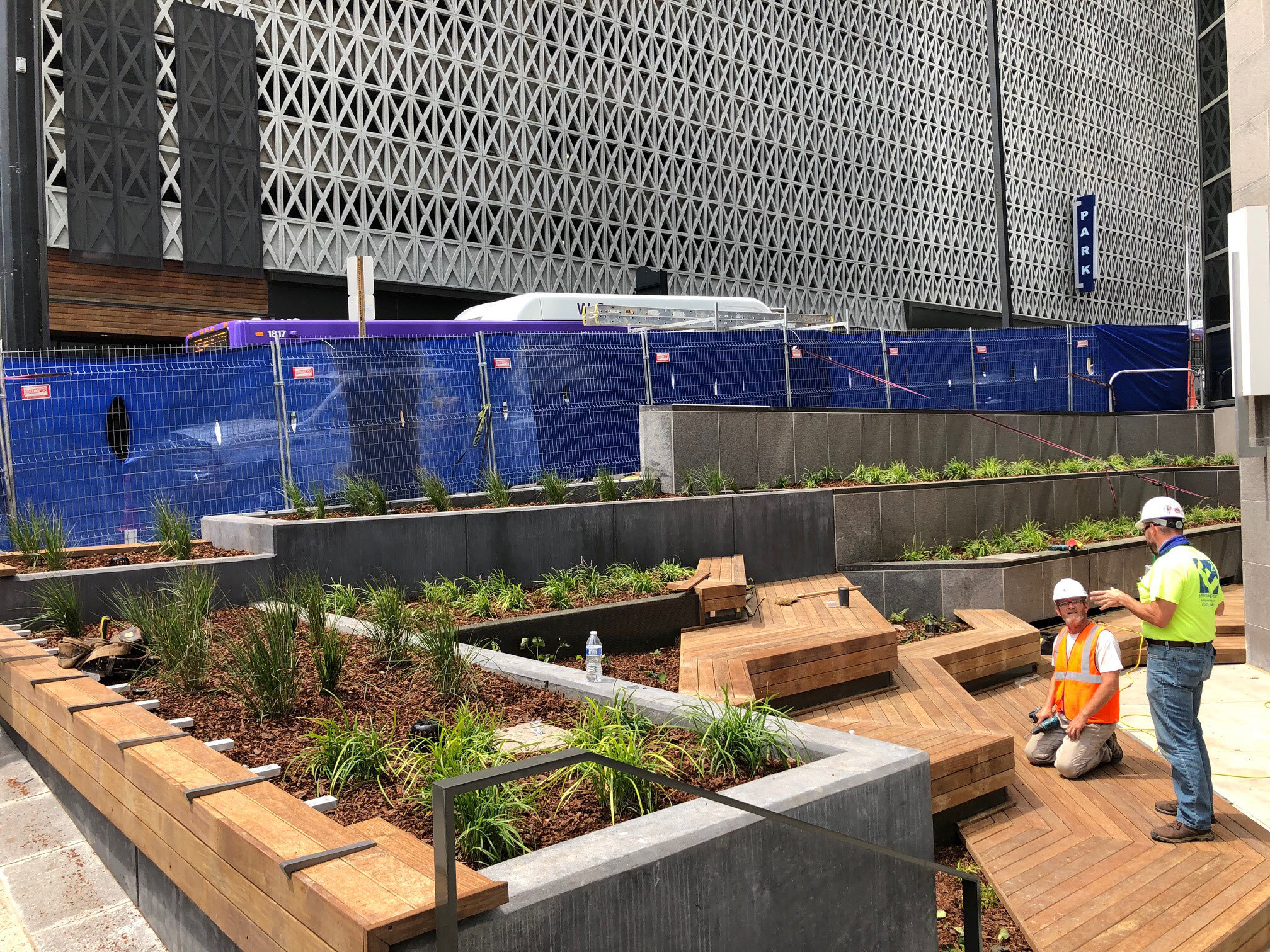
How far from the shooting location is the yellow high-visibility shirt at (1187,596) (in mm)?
6496

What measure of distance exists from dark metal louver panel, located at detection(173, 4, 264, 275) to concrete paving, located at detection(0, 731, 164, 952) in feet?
74.0

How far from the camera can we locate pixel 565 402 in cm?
1436

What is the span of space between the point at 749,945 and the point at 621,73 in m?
35.7

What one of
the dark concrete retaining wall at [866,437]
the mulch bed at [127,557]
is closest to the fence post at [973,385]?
the dark concrete retaining wall at [866,437]

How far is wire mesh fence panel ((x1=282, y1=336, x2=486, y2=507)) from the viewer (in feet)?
41.0

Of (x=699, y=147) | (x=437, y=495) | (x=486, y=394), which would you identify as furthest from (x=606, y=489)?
(x=699, y=147)

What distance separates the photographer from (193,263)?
25250mm

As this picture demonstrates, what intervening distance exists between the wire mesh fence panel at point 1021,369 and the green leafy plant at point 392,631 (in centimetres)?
1649

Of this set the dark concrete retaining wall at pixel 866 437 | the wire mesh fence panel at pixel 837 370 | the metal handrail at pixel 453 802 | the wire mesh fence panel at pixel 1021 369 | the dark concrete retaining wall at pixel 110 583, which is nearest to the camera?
the metal handrail at pixel 453 802

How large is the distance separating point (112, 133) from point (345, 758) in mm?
23883

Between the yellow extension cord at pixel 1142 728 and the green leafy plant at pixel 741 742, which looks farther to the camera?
the yellow extension cord at pixel 1142 728

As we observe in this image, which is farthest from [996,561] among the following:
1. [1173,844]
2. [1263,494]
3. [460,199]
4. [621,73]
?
[621,73]

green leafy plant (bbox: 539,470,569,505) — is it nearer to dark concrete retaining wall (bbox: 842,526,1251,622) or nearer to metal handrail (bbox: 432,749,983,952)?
dark concrete retaining wall (bbox: 842,526,1251,622)

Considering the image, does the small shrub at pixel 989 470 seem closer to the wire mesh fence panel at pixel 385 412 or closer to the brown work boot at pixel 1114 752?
the wire mesh fence panel at pixel 385 412
